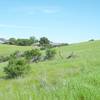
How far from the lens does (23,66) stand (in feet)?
108

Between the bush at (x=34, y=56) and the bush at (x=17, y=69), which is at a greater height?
the bush at (x=34, y=56)

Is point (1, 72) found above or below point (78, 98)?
below

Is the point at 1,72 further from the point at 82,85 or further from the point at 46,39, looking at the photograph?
the point at 46,39

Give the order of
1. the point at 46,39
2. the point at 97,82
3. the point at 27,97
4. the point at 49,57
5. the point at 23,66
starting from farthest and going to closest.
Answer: the point at 46,39 → the point at 49,57 → the point at 23,66 → the point at 97,82 → the point at 27,97

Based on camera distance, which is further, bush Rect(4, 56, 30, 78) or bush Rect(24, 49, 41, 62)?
bush Rect(24, 49, 41, 62)

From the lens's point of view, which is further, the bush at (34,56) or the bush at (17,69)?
the bush at (34,56)

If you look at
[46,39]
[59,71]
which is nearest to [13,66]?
[59,71]

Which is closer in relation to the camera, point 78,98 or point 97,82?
point 78,98

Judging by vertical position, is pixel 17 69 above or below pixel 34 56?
below

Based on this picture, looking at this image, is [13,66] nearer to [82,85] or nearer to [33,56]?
[33,56]

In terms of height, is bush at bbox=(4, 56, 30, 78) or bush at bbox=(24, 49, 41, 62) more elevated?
bush at bbox=(24, 49, 41, 62)

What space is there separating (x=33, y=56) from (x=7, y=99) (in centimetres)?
4367

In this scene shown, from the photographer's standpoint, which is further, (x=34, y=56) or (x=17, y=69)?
(x=34, y=56)

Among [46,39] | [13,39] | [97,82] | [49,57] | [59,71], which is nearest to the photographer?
[97,82]
